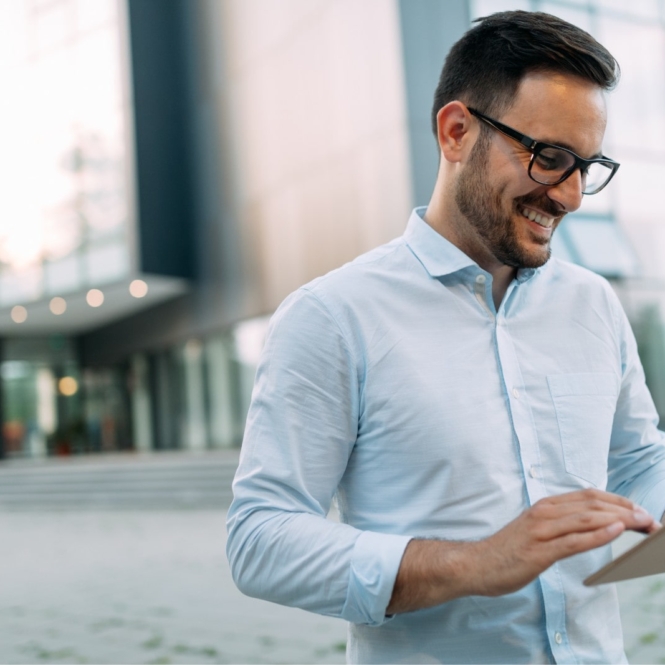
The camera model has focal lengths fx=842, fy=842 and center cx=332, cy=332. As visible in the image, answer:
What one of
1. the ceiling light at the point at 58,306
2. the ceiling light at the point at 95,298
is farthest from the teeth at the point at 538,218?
the ceiling light at the point at 58,306

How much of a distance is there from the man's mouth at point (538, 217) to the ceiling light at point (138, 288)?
17.8 meters

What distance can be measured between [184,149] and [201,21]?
284cm

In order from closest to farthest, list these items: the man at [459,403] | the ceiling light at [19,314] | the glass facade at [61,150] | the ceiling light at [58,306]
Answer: the man at [459,403] < the glass facade at [61,150] < the ceiling light at [58,306] < the ceiling light at [19,314]

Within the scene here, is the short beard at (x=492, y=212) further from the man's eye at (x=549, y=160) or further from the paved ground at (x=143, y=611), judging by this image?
the paved ground at (x=143, y=611)

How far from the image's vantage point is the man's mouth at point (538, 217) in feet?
5.16

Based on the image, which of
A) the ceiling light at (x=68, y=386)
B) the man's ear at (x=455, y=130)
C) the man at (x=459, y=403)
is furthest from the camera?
the ceiling light at (x=68, y=386)

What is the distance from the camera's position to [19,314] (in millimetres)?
22000

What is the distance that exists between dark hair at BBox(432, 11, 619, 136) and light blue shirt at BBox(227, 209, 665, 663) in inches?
12.2

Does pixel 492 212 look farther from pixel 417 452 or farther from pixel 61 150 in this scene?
pixel 61 150

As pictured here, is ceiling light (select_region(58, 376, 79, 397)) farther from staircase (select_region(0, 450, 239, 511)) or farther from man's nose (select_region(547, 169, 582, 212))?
man's nose (select_region(547, 169, 582, 212))

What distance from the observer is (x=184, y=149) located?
1939 cm

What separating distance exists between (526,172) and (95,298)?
19806 millimetres

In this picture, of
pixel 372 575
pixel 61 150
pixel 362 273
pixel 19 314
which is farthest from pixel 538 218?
pixel 19 314

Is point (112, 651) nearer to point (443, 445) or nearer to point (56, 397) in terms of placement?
point (443, 445)
